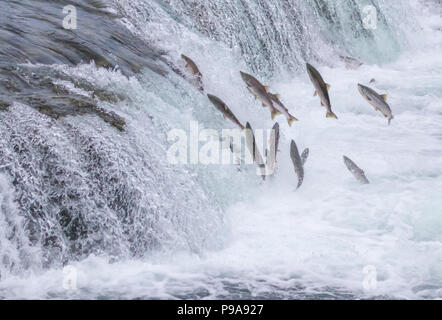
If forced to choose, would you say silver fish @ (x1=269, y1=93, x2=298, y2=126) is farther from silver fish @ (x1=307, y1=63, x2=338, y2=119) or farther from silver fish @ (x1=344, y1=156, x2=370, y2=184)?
silver fish @ (x1=344, y1=156, x2=370, y2=184)

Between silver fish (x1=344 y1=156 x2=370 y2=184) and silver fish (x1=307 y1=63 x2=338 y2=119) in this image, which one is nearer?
silver fish (x1=307 y1=63 x2=338 y2=119)

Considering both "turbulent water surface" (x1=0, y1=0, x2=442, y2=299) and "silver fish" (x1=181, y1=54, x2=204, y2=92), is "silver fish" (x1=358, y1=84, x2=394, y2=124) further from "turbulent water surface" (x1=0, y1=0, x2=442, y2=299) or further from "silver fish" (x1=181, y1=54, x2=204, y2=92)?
"silver fish" (x1=181, y1=54, x2=204, y2=92)

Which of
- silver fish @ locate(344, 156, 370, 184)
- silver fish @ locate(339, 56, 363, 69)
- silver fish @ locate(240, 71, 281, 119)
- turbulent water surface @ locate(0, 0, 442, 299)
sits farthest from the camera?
silver fish @ locate(339, 56, 363, 69)

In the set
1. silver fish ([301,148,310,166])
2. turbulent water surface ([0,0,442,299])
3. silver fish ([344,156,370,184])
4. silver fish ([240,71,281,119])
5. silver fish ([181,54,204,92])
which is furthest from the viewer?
silver fish ([181,54,204,92])

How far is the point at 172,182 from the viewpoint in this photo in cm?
479

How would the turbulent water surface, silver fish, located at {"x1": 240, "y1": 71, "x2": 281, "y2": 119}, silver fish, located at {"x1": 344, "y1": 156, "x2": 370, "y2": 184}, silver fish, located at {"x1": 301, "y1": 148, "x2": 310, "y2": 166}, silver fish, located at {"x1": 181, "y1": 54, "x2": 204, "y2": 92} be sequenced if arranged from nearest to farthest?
the turbulent water surface, silver fish, located at {"x1": 240, "y1": 71, "x2": 281, "y2": 119}, silver fish, located at {"x1": 344, "y1": 156, "x2": 370, "y2": 184}, silver fish, located at {"x1": 301, "y1": 148, "x2": 310, "y2": 166}, silver fish, located at {"x1": 181, "y1": 54, "x2": 204, "y2": 92}

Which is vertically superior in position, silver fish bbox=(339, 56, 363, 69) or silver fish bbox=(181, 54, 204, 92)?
silver fish bbox=(339, 56, 363, 69)

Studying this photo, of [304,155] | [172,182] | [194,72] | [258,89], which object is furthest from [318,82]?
[172,182]

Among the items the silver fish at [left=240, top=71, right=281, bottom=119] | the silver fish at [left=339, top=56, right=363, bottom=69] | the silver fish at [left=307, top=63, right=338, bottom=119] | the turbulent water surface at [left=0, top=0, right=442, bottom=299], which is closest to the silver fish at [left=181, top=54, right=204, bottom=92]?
the turbulent water surface at [left=0, top=0, right=442, bottom=299]

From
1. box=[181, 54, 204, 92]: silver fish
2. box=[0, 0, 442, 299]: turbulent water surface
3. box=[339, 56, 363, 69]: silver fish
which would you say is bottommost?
box=[0, 0, 442, 299]: turbulent water surface

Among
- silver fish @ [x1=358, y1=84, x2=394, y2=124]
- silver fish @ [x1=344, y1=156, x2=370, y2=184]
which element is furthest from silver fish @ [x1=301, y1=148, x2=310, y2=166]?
silver fish @ [x1=358, y1=84, x2=394, y2=124]

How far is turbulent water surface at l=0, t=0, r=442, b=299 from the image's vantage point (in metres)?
4.13

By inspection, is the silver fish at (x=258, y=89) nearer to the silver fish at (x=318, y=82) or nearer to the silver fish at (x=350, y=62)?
the silver fish at (x=318, y=82)

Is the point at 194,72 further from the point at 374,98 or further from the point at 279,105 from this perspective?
the point at 374,98
